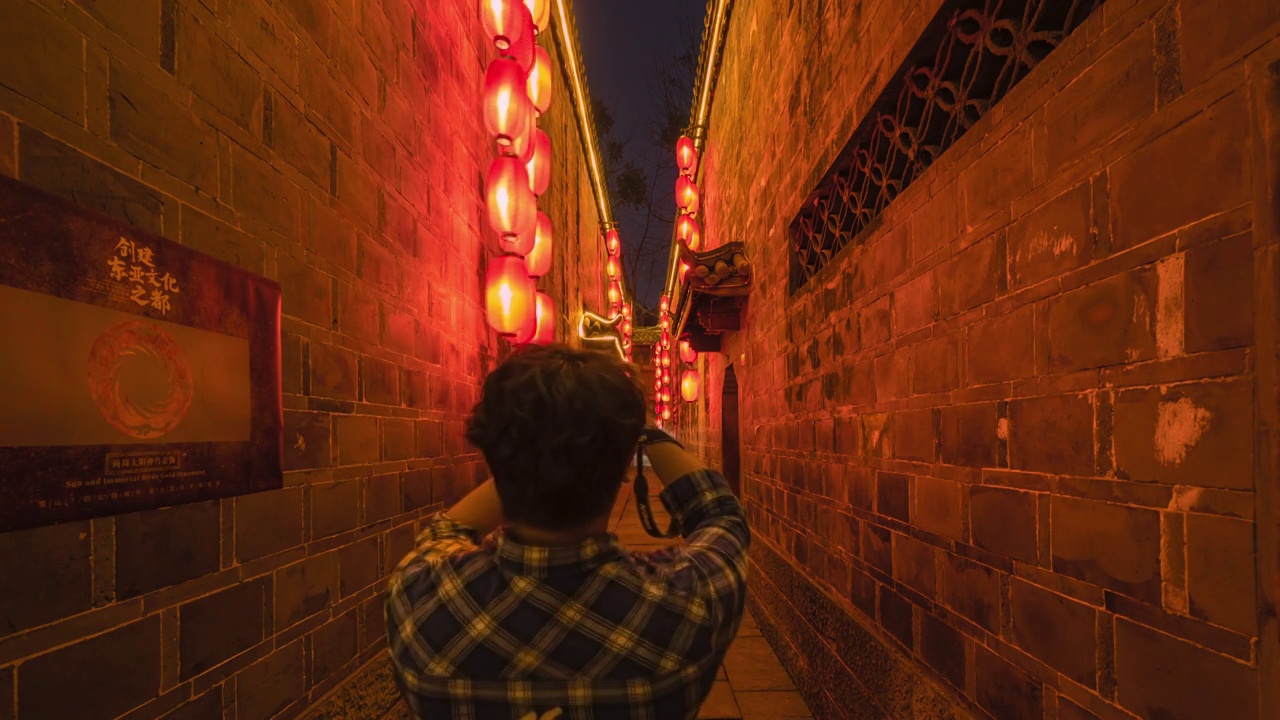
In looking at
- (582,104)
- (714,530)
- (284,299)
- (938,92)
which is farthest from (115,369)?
(582,104)

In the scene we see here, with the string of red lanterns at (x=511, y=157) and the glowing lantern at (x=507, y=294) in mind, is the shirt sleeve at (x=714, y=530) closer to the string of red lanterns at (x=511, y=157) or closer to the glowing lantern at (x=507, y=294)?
the string of red lanterns at (x=511, y=157)

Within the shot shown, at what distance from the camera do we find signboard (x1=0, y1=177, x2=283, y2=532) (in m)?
1.40

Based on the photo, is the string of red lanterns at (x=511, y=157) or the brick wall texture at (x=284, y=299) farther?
the string of red lanterns at (x=511, y=157)

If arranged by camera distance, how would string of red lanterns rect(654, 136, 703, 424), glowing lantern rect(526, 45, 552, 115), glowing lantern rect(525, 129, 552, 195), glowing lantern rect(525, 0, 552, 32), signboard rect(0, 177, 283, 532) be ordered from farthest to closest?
→ string of red lanterns rect(654, 136, 703, 424) → glowing lantern rect(525, 129, 552, 195) → glowing lantern rect(526, 45, 552, 115) → glowing lantern rect(525, 0, 552, 32) → signboard rect(0, 177, 283, 532)

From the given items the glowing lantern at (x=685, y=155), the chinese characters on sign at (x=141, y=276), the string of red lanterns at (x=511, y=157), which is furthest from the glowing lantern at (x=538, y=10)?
the glowing lantern at (x=685, y=155)

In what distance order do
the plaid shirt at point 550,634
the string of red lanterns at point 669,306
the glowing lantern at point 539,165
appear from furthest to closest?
the string of red lanterns at point 669,306
the glowing lantern at point 539,165
the plaid shirt at point 550,634

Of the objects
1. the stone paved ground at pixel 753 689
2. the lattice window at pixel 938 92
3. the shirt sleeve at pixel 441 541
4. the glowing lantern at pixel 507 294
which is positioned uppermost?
the lattice window at pixel 938 92

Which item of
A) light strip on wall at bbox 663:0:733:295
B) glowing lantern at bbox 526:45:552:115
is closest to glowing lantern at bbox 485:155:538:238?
glowing lantern at bbox 526:45:552:115

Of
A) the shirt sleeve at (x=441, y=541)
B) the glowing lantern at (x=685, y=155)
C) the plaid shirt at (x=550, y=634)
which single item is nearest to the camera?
the plaid shirt at (x=550, y=634)

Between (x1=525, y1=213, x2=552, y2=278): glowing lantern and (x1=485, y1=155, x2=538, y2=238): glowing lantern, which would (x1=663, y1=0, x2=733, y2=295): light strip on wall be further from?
(x1=485, y1=155, x2=538, y2=238): glowing lantern

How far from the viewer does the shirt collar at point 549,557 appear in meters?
0.94

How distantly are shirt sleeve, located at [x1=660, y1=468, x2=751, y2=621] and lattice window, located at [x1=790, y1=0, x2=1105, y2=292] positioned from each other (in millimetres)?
1799

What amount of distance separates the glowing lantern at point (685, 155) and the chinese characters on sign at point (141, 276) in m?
10.7

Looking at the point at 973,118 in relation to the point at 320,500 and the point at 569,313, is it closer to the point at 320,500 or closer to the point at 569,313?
the point at 320,500
